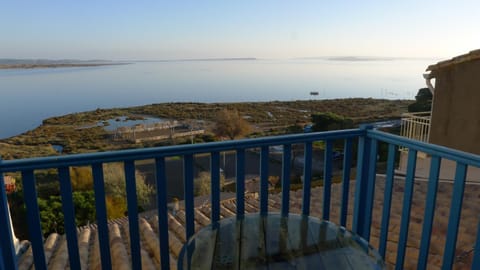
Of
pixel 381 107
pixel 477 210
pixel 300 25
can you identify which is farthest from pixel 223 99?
pixel 477 210

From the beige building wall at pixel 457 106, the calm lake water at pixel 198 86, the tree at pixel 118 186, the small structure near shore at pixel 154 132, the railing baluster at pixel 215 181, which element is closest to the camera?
the railing baluster at pixel 215 181

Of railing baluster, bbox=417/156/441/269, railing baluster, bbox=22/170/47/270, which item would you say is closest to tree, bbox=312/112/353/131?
railing baluster, bbox=417/156/441/269

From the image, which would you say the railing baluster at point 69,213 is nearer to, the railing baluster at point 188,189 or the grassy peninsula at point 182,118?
the railing baluster at point 188,189

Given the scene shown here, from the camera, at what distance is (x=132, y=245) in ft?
5.24

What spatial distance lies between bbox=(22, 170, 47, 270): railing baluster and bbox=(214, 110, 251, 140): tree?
21712 millimetres

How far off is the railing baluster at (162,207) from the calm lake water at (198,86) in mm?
31381

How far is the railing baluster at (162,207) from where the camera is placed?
59.0 inches

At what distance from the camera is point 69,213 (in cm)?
141

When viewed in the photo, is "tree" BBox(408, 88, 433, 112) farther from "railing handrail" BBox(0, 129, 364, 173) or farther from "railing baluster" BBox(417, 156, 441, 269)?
"railing handrail" BBox(0, 129, 364, 173)

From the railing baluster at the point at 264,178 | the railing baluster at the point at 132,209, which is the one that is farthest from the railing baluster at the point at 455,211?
the railing baluster at the point at 132,209

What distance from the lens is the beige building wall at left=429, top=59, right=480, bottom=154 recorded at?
6457 mm

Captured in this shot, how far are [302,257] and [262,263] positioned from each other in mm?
183

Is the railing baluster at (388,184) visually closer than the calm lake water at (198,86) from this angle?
Yes

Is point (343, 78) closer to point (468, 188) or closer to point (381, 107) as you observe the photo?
point (381, 107)
